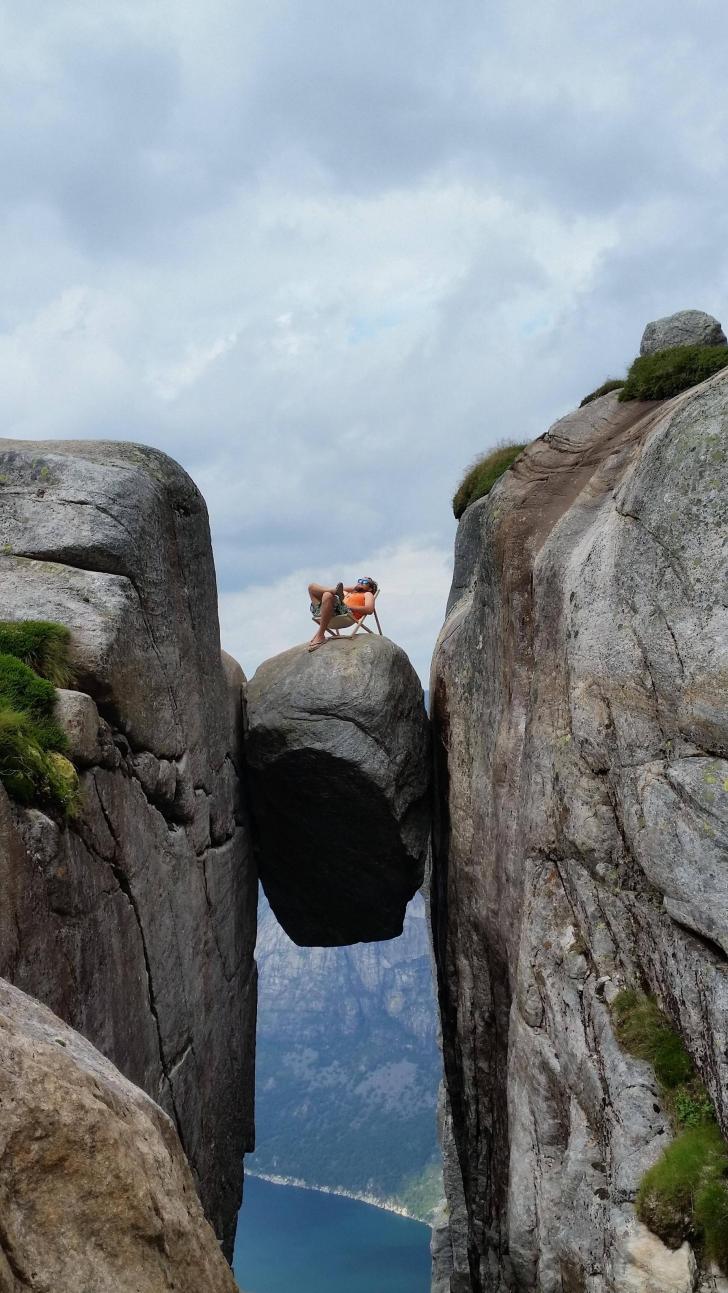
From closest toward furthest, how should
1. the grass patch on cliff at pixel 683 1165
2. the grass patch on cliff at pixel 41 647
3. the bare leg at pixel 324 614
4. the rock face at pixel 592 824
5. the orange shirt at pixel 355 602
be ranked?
the grass patch on cliff at pixel 683 1165
the rock face at pixel 592 824
the grass patch on cliff at pixel 41 647
the bare leg at pixel 324 614
the orange shirt at pixel 355 602

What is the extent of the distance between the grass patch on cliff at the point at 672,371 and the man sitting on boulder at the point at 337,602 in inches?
314

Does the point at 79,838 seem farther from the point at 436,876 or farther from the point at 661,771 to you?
the point at 436,876

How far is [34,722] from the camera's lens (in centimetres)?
1259

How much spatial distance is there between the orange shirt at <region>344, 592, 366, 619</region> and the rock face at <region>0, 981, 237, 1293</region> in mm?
17882

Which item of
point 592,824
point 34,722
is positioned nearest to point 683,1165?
point 592,824

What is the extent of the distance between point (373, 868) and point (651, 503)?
13.1 metres

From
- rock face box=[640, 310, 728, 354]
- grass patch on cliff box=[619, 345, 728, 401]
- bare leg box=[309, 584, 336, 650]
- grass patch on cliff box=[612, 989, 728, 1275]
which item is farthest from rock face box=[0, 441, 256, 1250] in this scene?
rock face box=[640, 310, 728, 354]

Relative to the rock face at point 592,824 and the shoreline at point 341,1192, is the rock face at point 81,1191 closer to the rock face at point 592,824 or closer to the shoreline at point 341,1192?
the rock face at point 592,824

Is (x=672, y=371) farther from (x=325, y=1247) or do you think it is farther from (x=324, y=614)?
(x=325, y=1247)

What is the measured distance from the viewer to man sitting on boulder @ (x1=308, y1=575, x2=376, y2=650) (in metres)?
23.0

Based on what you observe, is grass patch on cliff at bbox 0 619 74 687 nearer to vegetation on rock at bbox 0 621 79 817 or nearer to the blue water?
vegetation on rock at bbox 0 621 79 817

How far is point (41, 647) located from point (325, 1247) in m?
123

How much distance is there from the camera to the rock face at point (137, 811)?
1205 centimetres

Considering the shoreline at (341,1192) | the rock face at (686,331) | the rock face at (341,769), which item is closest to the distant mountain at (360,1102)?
the shoreline at (341,1192)
